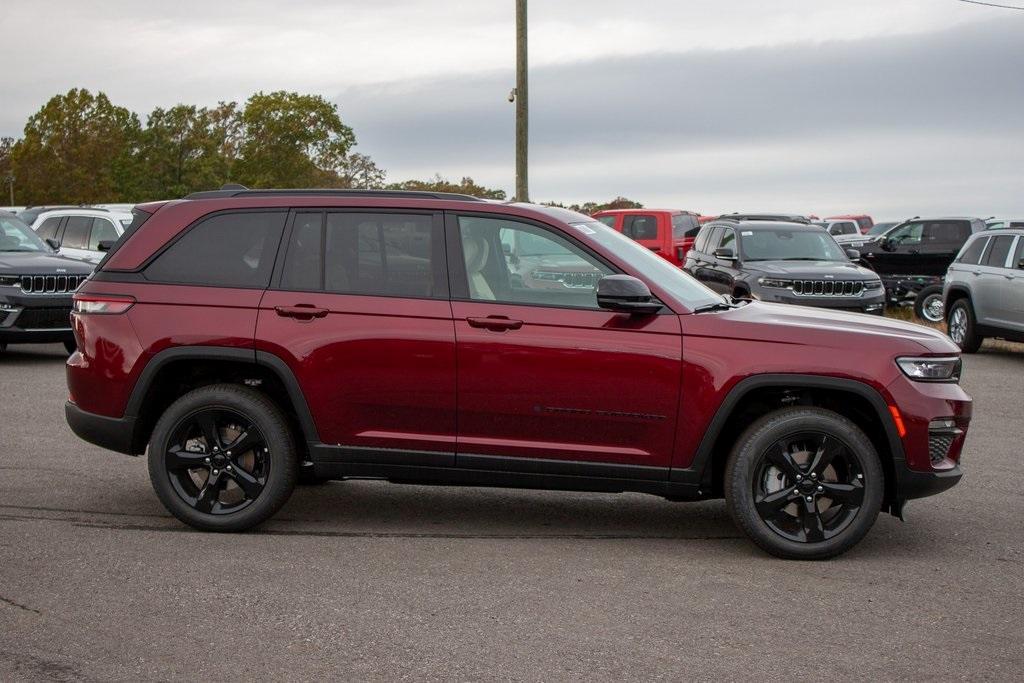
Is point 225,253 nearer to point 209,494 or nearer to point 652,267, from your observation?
point 209,494

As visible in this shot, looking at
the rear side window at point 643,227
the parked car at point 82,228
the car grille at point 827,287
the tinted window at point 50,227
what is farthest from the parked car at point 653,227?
the tinted window at point 50,227

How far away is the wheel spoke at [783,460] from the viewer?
6.36 m

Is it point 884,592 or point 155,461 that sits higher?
point 155,461

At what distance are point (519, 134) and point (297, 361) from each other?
68.2 feet

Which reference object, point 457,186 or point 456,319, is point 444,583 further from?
point 457,186

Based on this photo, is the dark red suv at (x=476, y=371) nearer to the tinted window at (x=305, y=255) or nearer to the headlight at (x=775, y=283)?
the tinted window at (x=305, y=255)

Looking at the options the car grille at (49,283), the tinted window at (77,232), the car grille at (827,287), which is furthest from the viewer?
the tinted window at (77,232)

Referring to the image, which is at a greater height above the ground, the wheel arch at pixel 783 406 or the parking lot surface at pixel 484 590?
the wheel arch at pixel 783 406

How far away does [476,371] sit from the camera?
648 centimetres

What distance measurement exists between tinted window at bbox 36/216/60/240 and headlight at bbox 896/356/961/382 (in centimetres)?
1749

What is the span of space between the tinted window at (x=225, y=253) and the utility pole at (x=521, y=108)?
20.0 metres

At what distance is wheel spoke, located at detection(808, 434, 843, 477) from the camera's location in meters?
6.36

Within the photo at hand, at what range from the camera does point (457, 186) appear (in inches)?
2039

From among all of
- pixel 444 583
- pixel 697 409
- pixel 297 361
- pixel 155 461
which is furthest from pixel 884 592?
pixel 155 461
